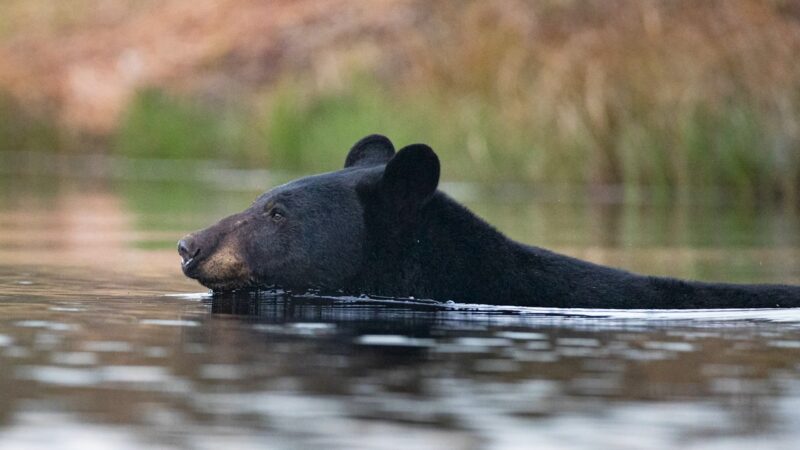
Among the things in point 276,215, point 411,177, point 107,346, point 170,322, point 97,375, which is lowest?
point 97,375

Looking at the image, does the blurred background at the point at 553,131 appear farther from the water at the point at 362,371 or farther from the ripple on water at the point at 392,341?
the ripple on water at the point at 392,341

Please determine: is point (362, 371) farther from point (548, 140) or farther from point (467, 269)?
point (548, 140)

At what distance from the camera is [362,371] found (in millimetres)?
5863

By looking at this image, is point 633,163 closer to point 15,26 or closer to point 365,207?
point 365,207

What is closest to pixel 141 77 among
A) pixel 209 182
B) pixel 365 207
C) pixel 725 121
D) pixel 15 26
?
pixel 15 26

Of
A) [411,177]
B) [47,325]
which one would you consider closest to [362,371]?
[47,325]

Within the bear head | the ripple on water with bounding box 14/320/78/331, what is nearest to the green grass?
the bear head

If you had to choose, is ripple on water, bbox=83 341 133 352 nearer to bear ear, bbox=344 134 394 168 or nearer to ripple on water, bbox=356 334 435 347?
ripple on water, bbox=356 334 435 347

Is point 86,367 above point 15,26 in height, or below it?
Result: below

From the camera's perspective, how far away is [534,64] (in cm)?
2281

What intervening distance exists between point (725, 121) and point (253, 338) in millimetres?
13786

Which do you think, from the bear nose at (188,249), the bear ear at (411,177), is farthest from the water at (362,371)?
the bear ear at (411,177)

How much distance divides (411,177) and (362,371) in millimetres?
2253

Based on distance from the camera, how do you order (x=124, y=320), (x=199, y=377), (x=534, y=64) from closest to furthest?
(x=199, y=377) → (x=124, y=320) → (x=534, y=64)
